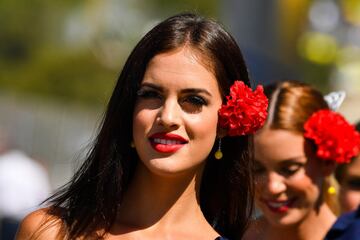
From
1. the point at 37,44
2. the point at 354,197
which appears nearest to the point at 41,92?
the point at 37,44

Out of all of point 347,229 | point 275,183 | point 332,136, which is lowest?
point 275,183

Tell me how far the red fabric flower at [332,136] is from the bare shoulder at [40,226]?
1.94 m

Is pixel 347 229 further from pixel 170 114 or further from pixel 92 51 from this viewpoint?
pixel 92 51

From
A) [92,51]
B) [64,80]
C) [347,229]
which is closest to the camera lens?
[347,229]

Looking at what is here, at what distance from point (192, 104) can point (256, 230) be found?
1337 mm

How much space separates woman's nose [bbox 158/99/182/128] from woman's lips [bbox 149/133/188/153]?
39 mm

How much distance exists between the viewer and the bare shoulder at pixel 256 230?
18.1ft

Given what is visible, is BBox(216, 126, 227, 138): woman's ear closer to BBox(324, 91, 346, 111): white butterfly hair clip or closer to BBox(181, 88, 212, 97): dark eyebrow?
BBox(181, 88, 212, 97): dark eyebrow

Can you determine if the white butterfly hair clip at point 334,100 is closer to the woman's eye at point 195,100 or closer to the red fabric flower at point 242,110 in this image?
the red fabric flower at point 242,110

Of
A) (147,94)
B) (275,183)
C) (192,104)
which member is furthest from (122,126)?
(275,183)

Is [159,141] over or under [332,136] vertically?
over

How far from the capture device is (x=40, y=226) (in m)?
4.59

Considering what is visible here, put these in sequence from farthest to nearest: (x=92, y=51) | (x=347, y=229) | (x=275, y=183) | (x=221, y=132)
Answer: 1. (x=92, y=51)
2. (x=275, y=183)
3. (x=221, y=132)
4. (x=347, y=229)

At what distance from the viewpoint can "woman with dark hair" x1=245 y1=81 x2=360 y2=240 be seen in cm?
608
